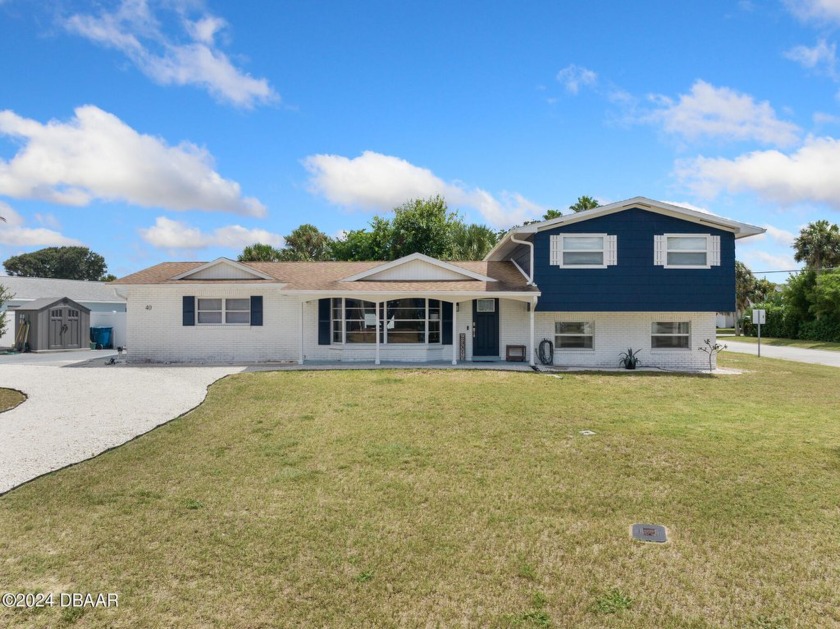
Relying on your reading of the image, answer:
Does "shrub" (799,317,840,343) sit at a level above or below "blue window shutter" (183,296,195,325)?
below

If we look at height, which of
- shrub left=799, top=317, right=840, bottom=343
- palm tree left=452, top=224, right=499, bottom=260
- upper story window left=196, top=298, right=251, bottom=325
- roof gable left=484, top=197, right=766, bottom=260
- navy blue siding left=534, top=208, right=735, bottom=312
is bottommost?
shrub left=799, top=317, right=840, bottom=343

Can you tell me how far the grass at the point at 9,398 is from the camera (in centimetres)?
1104

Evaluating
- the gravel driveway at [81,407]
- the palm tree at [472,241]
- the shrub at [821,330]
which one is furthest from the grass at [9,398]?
the shrub at [821,330]

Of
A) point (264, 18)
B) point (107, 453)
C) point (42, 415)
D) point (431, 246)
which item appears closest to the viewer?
point (107, 453)

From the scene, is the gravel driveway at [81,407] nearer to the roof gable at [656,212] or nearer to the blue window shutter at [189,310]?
the blue window shutter at [189,310]

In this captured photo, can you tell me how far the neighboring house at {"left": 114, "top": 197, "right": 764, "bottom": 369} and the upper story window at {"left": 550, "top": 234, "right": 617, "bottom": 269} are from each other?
0.11 feet

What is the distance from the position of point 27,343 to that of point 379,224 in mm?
24450

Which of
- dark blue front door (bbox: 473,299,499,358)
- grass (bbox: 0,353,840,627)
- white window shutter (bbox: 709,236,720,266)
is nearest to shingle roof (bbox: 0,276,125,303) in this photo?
dark blue front door (bbox: 473,299,499,358)

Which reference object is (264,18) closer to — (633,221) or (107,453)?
(107,453)

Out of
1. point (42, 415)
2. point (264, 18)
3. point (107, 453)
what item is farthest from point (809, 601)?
point (264, 18)

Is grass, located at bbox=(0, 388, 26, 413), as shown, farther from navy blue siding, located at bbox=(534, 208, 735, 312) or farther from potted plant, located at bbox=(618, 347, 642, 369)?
potted plant, located at bbox=(618, 347, 642, 369)

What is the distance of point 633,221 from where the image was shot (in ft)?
59.0

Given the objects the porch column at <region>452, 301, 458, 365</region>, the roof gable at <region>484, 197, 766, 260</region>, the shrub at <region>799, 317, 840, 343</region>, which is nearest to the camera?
the roof gable at <region>484, 197, 766, 260</region>

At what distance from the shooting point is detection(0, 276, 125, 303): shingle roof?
32.7 meters
